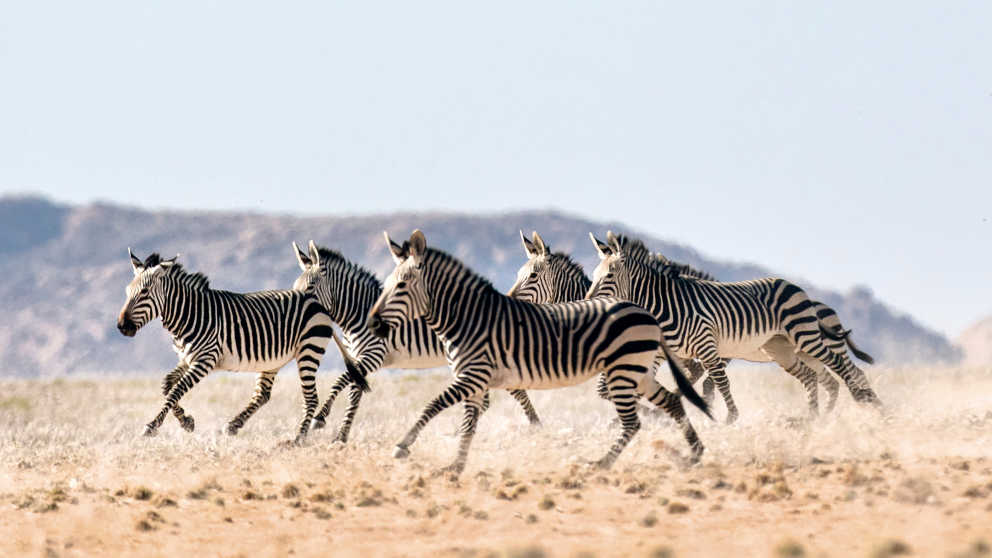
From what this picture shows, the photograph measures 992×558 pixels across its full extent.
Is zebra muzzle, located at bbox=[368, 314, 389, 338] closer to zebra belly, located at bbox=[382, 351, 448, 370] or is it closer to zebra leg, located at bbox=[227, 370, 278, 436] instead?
zebra belly, located at bbox=[382, 351, 448, 370]

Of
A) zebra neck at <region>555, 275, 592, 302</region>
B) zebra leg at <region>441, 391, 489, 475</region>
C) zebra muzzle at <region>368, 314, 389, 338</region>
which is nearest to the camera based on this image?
zebra muzzle at <region>368, 314, 389, 338</region>

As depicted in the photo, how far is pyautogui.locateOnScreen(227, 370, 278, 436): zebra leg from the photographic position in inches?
593

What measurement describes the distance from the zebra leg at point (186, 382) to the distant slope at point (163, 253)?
124299 millimetres

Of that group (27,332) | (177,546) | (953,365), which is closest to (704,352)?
(177,546)

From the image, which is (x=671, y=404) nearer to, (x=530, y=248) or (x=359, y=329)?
(x=359, y=329)

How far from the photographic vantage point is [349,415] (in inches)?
548

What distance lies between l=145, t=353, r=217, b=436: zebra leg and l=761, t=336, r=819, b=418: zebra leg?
7.31 meters

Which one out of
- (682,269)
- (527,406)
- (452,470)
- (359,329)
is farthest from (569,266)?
(452,470)

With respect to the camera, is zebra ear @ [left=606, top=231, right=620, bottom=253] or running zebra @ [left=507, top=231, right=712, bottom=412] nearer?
zebra ear @ [left=606, top=231, right=620, bottom=253]

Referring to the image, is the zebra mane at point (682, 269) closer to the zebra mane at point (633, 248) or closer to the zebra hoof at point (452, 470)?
the zebra mane at point (633, 248)

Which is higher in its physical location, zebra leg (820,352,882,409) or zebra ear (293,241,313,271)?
zebra ear (293,241,313,271)

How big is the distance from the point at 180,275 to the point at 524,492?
6.49 m

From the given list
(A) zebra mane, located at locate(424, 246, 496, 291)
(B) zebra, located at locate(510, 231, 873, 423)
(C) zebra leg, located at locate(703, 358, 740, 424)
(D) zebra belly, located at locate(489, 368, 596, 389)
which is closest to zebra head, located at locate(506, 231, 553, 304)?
(B) zebra, located at locate(510, 231, 873, 423)

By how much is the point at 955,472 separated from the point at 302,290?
8.20m
